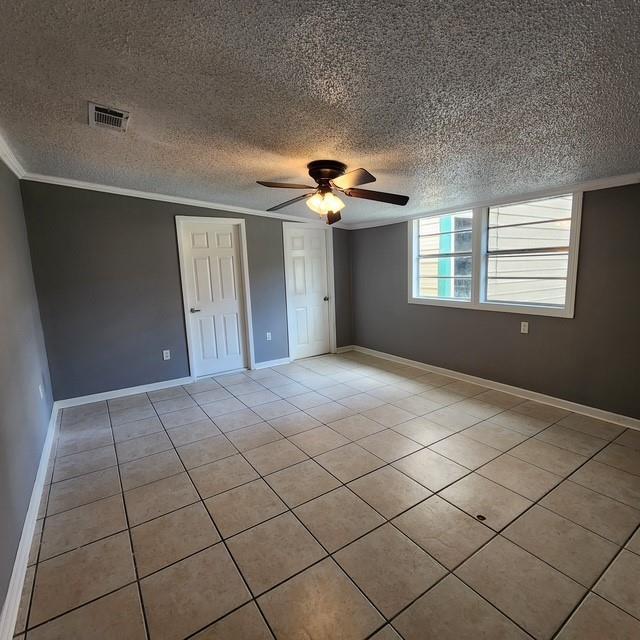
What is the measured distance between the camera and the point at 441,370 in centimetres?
466

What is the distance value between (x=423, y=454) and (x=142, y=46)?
2.94m

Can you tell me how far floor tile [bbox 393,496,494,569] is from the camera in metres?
1.81

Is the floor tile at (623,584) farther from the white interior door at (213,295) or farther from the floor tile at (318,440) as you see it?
the white interior door at (213,295)

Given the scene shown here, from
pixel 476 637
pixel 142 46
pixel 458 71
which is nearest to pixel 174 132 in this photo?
pixel 142 46

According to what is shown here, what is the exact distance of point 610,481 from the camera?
233 centimetres

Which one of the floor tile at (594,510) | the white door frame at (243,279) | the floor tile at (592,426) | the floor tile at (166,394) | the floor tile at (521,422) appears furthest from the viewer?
the white door frame at (243,279)

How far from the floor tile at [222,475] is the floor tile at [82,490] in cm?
54

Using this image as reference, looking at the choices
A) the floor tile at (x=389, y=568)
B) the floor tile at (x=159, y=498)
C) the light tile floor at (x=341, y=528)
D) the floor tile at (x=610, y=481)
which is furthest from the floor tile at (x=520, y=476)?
the floor tile at (x=159, y=498)

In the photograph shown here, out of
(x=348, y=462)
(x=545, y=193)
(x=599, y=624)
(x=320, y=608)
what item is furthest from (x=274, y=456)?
(x=545, y=193)

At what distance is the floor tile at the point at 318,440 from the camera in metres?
2.85

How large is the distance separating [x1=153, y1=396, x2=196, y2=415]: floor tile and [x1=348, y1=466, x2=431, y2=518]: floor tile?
224 centimetres

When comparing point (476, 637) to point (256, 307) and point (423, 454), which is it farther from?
point (256, 307)

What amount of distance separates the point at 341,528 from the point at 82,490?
1.81 meters

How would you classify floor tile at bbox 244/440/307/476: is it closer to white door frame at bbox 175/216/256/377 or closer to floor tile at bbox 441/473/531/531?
floor tile at bbox 441/473/531/531
